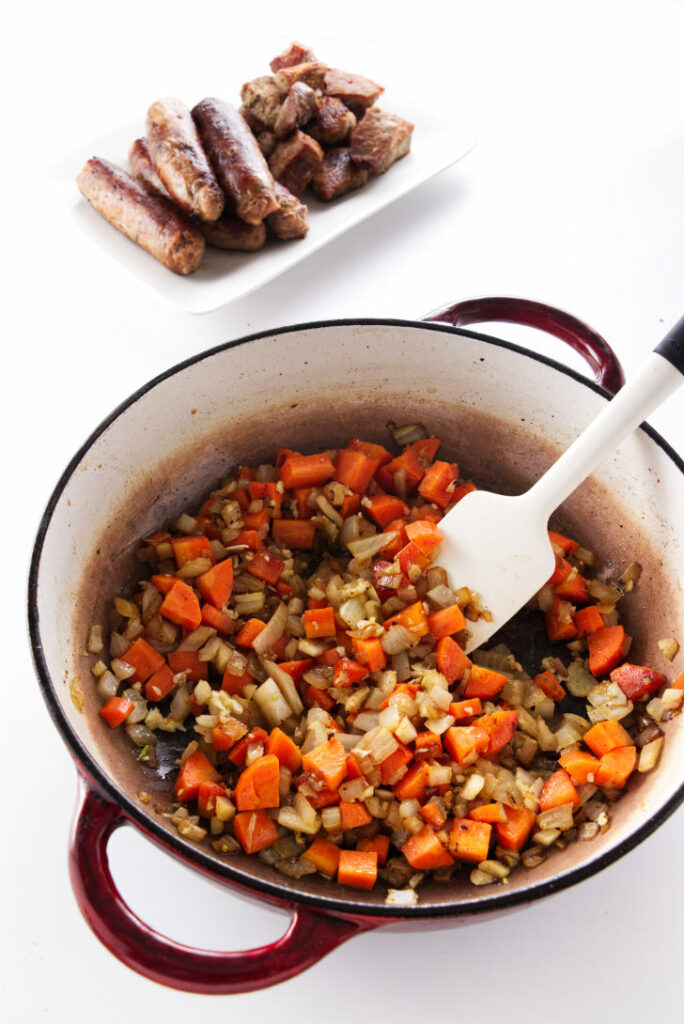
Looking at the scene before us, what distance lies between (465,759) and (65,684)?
0.57 meters

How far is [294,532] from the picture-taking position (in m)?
1.54

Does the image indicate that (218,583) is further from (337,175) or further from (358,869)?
(337,175)

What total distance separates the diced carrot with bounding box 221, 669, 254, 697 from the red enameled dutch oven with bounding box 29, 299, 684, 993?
0.56 ft

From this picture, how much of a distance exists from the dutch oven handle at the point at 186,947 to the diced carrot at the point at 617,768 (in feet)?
1.48

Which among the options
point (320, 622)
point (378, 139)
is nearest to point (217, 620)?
point (320, 622)

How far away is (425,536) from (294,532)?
24 centimetres

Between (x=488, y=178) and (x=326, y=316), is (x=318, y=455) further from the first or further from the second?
(x=488, y=178)

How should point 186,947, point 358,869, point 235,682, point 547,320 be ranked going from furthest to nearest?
point 547,320, point 235,682, point 358,869, point 186,947

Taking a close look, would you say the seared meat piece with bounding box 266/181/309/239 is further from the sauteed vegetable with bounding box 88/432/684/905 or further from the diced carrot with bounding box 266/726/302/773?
the diced carrot with bounding box 266/726/302/773

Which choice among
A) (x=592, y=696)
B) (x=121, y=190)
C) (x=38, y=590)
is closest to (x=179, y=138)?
(x=121, y=190)

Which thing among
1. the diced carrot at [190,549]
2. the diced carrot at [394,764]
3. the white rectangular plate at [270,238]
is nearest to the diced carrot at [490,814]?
the diced carrot at [394,764]

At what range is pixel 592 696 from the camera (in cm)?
141

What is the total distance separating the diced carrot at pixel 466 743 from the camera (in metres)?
1.26

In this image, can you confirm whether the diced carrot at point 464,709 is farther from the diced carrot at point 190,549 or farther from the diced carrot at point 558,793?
the diced carrot at point 190,549
